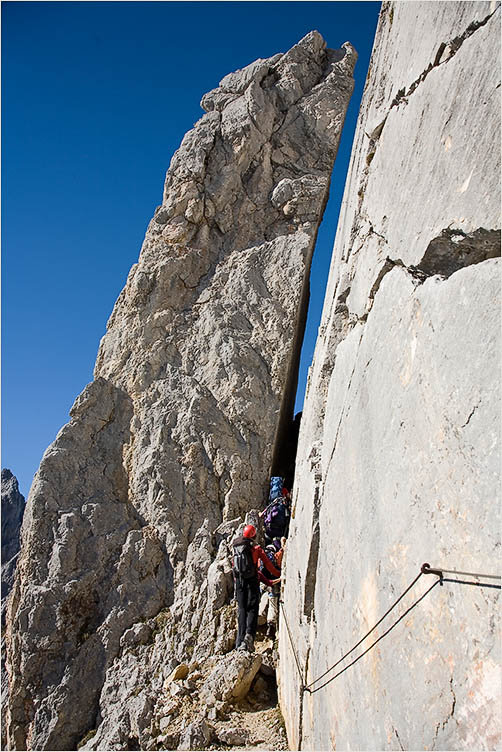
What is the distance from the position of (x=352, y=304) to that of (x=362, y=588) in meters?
2.62

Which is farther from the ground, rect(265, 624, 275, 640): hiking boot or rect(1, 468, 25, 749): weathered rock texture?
rect(1, 468, 25, 749): weathered rock texture

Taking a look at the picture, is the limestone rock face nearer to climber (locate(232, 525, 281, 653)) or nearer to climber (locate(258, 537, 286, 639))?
climber (locate(258, 537, 286, 639))

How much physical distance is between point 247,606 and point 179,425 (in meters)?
4.97

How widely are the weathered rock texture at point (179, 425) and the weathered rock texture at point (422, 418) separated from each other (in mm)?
5508

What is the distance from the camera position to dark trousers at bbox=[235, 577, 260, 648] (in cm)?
860

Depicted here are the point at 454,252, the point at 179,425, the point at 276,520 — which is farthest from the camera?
the point at 179,425

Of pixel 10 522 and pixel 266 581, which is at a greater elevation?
pixel 10 522

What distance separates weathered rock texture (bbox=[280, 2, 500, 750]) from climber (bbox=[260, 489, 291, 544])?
5529 mm

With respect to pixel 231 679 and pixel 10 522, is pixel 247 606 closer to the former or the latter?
pixel 231 679

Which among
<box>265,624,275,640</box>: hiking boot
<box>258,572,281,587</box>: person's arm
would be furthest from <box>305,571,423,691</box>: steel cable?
<box>265,624,275,640</box>: hiking boot

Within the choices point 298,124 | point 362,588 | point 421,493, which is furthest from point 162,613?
point 298,124

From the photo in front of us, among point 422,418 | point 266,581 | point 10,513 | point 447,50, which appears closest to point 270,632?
point 266,581

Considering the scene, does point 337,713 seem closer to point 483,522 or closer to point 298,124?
point 483,522

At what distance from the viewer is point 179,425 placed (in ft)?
41.5
